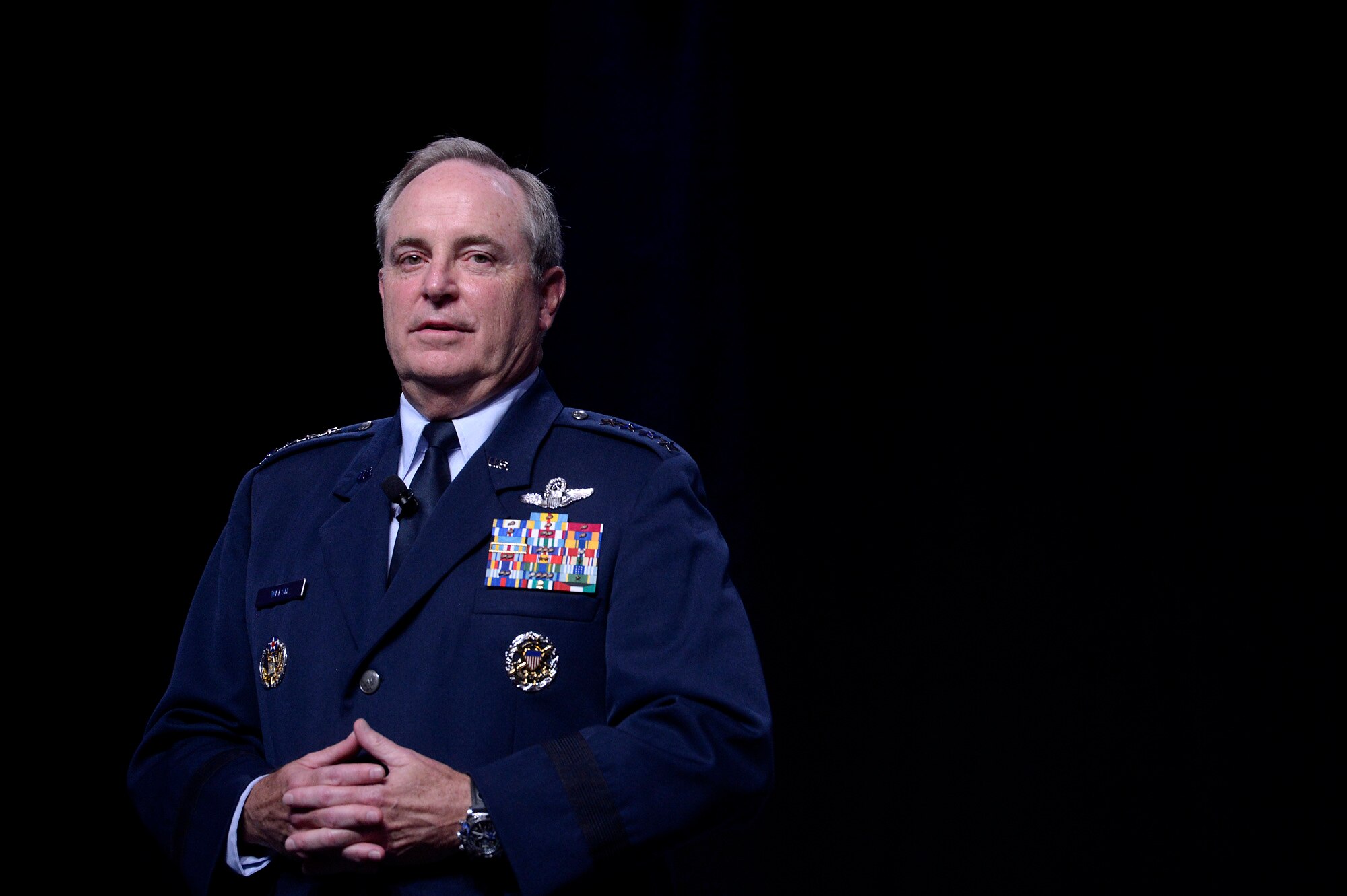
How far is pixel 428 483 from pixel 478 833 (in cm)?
47

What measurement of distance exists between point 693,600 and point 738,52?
1.61 m

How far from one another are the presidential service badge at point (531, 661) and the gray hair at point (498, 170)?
54cm

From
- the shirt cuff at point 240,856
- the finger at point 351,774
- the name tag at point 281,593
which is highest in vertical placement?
the name tag at point 281,593

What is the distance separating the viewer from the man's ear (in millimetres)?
1725

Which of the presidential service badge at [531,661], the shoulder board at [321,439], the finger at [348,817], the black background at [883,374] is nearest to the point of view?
the finger at [348,817]

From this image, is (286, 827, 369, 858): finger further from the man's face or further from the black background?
the black background

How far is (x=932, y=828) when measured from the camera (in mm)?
2408

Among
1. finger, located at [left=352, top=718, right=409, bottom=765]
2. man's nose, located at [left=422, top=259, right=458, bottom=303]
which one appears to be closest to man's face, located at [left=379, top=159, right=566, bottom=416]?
man's nose, located at [left=422, top=259, right=458, bottom=303]

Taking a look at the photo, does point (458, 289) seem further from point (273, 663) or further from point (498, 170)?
point (273, 663)

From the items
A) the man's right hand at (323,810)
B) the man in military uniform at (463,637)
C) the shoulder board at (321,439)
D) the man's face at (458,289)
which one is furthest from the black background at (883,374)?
the man's right hand at (323,810)

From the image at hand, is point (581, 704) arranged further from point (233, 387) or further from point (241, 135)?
point (241, 135)

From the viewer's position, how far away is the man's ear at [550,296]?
5.66 feet

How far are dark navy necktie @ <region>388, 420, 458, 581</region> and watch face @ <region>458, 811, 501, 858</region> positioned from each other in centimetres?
34

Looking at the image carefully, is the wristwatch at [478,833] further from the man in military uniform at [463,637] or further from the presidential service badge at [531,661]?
the presidential service badge at [531,661]
